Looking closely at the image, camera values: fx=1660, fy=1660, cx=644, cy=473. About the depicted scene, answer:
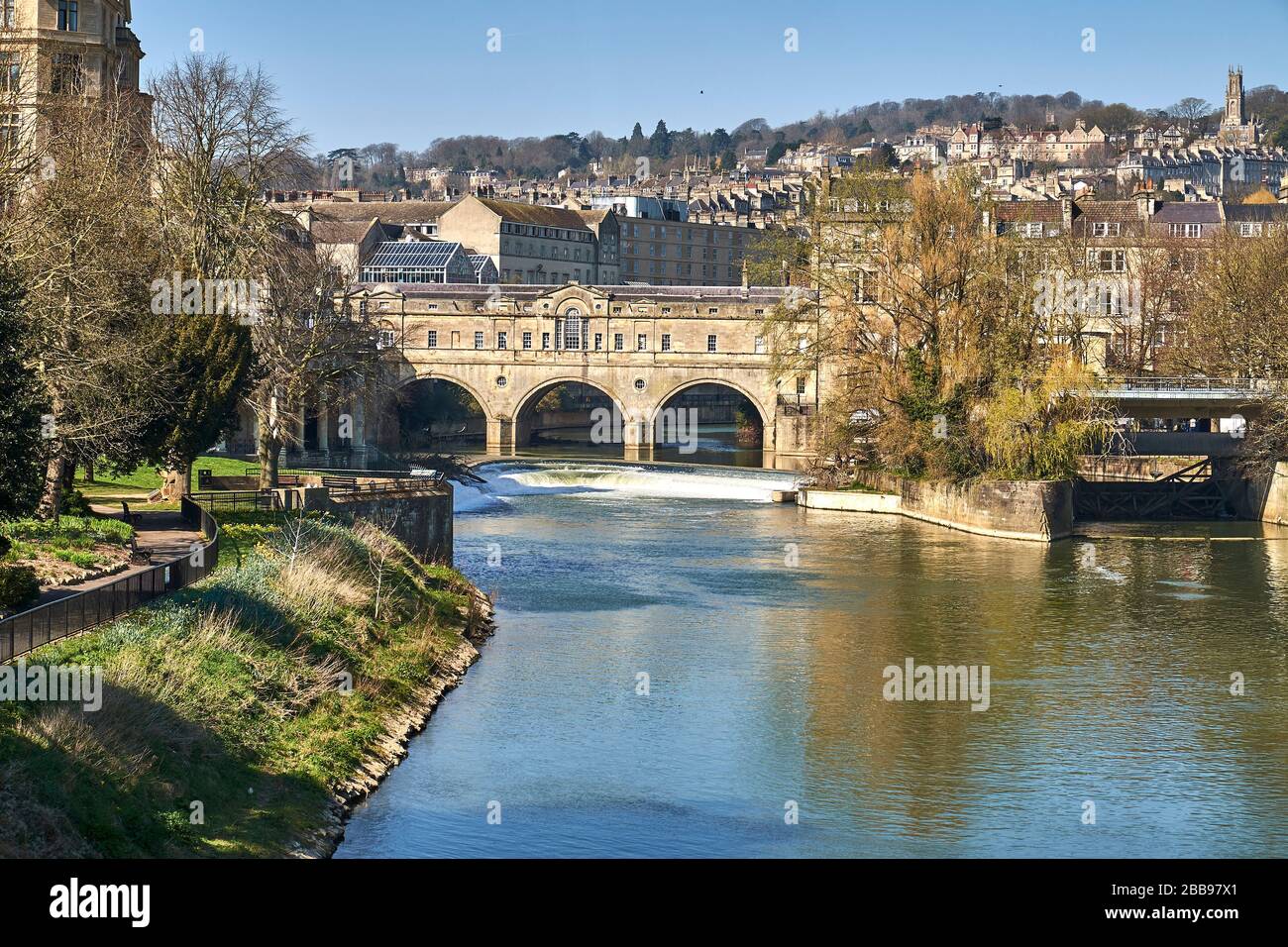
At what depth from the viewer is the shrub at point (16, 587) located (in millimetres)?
22203

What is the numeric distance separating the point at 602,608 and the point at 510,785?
13405mm

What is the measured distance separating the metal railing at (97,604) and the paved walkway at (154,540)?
496 millimetres

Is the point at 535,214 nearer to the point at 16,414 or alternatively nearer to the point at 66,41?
the point at 66,41

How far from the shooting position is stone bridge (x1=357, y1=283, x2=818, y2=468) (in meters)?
81.6

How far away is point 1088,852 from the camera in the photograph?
20047 mm

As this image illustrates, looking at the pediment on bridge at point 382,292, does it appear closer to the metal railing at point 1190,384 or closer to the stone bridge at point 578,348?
the stone bridge at point 578,348

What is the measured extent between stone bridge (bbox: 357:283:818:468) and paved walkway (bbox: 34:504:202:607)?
47016 mm

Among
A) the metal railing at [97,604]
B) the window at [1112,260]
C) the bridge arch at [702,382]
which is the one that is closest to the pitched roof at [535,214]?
the bridge arch at [702,382]

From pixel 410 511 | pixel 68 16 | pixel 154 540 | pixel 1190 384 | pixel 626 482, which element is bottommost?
pixel 626 482

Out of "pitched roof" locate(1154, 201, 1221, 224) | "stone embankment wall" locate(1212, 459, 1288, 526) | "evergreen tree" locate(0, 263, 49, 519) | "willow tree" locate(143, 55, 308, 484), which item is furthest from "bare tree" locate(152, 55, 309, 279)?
"pitched roof" locate(1154, 201, 1221, 224)

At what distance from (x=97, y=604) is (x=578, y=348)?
61.6 meters

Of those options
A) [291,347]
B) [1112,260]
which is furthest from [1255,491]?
[291,347]

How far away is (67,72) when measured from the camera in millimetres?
46625

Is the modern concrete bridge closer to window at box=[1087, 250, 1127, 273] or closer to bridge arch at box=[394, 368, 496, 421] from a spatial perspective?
window at box=[1087, 250, 1127, 273]
